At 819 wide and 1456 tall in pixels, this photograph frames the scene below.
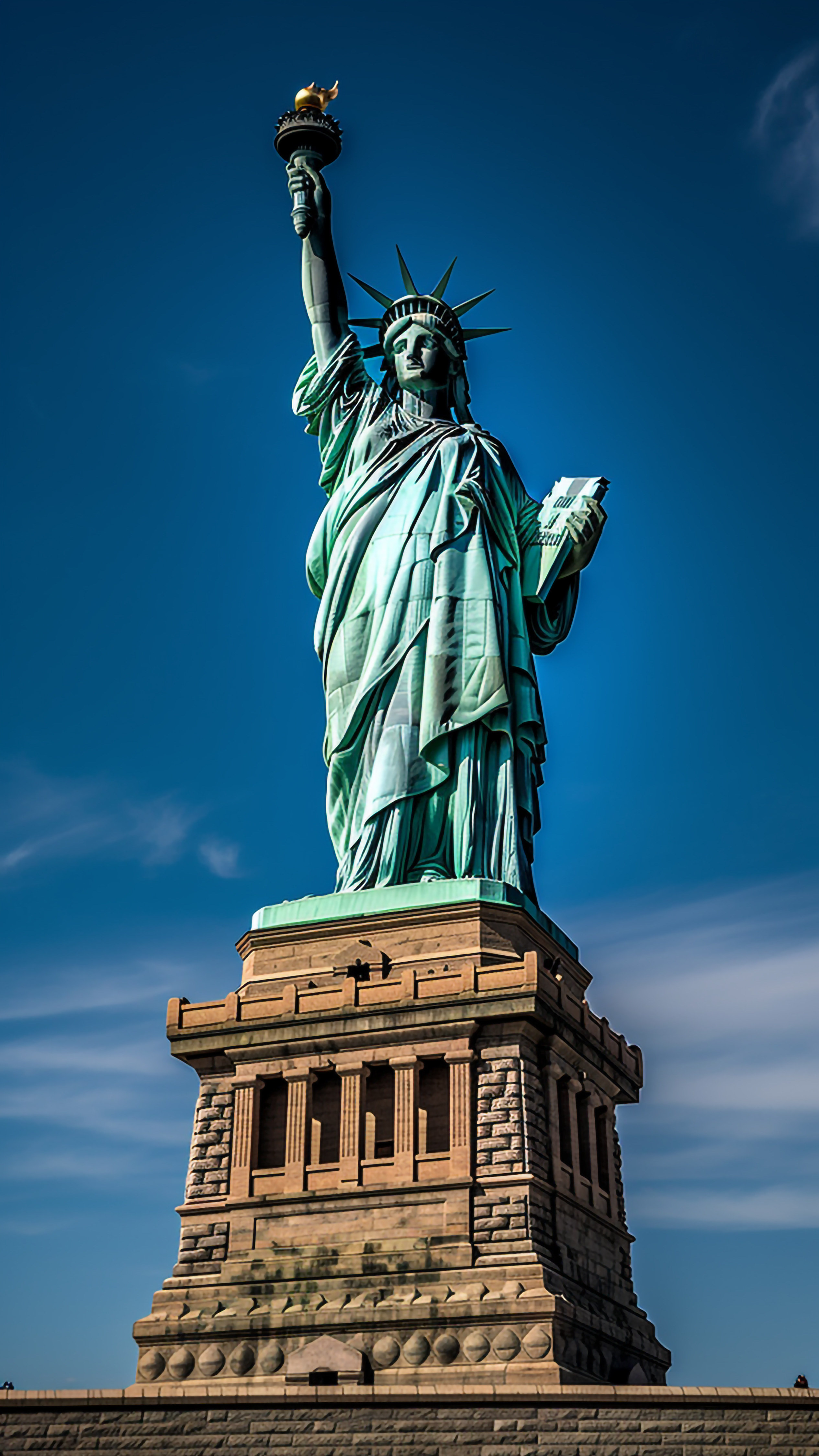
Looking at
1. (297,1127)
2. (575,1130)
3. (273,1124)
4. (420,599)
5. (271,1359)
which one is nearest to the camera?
(271,1359)

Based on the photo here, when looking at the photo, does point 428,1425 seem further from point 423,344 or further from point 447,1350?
point 423,344

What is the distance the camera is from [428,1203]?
21016 millimetres

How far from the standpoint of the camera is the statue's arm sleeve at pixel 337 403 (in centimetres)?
2942

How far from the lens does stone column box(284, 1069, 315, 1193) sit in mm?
21859

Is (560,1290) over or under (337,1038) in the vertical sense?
under

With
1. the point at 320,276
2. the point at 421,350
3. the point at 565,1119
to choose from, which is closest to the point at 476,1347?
the point at 565,1119

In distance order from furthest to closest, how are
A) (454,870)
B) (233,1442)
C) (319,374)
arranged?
(319,374), (454,870), (233,1442)

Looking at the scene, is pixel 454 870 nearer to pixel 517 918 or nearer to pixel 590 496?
pixel 517 918

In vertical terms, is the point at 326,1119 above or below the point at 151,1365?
above

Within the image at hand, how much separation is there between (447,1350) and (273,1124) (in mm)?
4158

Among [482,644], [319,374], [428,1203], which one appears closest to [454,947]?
[428,1203]

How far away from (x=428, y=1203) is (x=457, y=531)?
1096 cm

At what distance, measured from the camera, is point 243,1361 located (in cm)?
2061

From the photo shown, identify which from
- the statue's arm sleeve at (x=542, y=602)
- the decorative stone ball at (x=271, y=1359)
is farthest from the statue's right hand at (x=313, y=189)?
the decorative stone ball at (x=271, y=1359)
